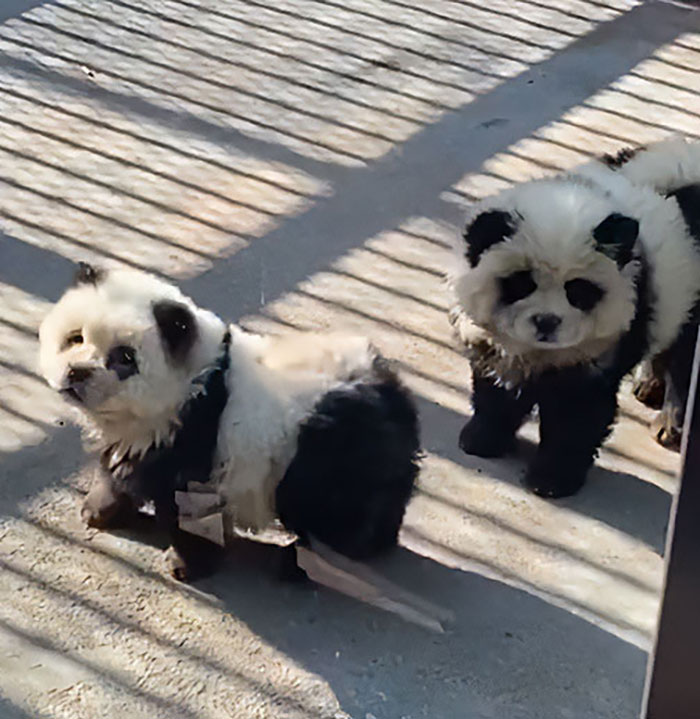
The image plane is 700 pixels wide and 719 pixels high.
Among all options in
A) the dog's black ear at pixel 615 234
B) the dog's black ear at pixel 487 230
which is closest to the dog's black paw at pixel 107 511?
the dog's black ear at pixel 487 230

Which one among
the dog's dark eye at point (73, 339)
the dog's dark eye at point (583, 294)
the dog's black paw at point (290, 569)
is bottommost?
the dog's black paw at point (290, 569)

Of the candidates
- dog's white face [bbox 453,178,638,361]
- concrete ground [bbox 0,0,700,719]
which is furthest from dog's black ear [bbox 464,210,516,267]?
concrete ground [bbox 0,0,700,719]

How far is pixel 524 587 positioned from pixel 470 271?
81 centimetres

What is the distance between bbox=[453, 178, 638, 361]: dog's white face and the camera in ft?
10.3

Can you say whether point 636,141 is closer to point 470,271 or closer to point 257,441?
point 470,271

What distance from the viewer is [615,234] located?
311 centimetres

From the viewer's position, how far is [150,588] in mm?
3137

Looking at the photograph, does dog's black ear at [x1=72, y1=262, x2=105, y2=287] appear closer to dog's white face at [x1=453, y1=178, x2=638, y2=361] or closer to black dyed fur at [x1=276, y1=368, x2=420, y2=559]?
black dyed fur at [x1=276, y1=368, x2=420, y2=559]

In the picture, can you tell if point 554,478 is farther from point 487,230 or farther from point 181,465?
point 181,465

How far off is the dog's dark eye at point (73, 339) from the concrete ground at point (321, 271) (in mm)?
650

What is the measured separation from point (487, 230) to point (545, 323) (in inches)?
10.7

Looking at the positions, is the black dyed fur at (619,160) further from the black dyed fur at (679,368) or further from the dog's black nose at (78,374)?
the dog's black nose at (78,374)

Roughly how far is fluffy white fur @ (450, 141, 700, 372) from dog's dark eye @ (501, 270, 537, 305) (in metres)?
0.02

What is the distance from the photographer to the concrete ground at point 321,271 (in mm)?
2945
